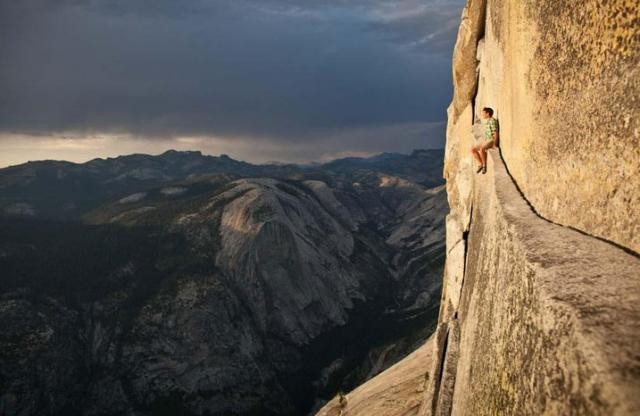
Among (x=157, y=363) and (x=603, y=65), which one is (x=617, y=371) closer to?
(x=603, y=65)

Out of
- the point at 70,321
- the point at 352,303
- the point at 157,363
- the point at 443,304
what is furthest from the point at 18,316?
the point at 443,304

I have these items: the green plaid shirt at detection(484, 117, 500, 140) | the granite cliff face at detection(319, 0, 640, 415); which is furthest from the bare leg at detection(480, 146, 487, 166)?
the granite cliff face at detection(319, 0, 640, 415)

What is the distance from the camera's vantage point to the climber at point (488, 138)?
2147cm

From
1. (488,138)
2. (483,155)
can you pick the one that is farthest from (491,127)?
(483,155)

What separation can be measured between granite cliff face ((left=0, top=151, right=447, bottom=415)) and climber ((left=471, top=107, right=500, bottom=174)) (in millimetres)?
102611

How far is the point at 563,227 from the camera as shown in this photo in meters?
11.0

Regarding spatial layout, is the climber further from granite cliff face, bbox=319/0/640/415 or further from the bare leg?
granite cliff face, bbox=319/0/640/415

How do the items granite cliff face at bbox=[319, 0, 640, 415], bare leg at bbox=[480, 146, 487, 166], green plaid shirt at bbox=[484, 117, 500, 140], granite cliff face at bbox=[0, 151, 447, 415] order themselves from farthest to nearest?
granite cliff face at bbox=[0, 151, 447, 415]
bare leg at bbox=[480, 146, 487, 166]
green plaid shirt at bbox=[484, 117, 500, 140]
granite cliff face at bbox=[319, 0, 640, 415]

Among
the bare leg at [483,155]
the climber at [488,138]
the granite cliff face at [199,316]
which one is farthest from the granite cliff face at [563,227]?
the granite cliff face at [199,316]

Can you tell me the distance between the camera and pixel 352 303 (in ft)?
577

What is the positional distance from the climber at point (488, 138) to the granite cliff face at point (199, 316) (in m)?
103

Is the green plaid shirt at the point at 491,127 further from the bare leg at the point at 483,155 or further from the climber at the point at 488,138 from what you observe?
the bare leg at the point at 483,155

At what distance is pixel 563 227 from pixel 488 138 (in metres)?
11.7

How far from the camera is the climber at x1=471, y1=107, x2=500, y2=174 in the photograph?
70.4 feet
